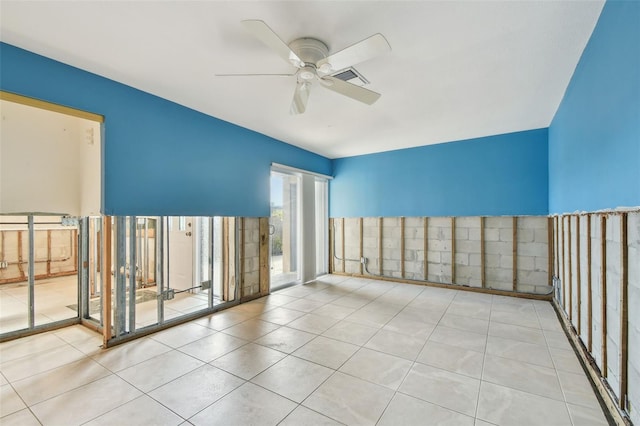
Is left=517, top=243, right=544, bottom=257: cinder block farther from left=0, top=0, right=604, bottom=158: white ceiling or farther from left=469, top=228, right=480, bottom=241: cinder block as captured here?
left=0, top=0, right=604, bottom=158: white ceiling

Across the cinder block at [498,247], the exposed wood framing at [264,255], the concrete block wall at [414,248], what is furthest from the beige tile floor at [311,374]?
the concrete block wall at [414,248]

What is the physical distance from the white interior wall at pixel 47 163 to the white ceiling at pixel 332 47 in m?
1.18

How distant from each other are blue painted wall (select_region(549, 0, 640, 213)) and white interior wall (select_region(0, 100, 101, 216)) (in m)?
4.61

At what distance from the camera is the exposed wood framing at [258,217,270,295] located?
4852mm

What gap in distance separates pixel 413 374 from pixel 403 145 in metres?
4.35

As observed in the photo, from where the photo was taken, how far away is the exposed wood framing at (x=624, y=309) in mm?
1757

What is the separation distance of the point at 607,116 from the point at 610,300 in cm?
133

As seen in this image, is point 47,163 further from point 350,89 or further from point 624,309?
point 624,309

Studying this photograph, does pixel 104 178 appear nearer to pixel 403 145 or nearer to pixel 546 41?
pixel 546 41

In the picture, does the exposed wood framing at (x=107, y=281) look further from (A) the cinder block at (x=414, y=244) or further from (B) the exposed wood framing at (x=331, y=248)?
(A) the cinder block at (x=414, y=244)

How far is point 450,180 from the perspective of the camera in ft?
17.7

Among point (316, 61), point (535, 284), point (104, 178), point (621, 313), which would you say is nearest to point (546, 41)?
point (316, 61)

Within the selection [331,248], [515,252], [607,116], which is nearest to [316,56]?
[607,116]

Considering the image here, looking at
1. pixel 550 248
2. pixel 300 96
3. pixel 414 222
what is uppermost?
pixel 300 96
